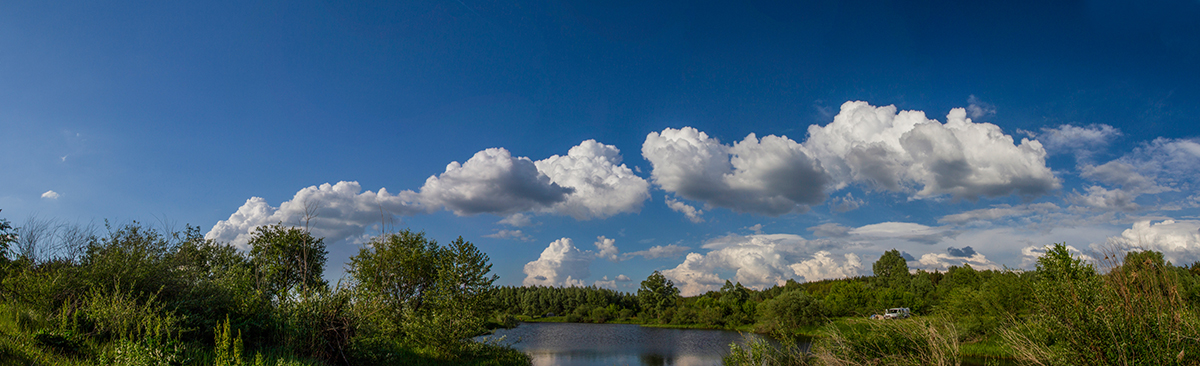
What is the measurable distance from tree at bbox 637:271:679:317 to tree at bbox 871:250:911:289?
146ft

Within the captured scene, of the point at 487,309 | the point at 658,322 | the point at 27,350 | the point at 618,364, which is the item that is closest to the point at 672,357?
the point at 618,364

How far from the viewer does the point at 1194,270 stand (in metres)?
53.2

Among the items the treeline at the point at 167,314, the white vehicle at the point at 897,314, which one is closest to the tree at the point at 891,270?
the white vehicle at the point at 897,314

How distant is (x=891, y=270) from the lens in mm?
107250

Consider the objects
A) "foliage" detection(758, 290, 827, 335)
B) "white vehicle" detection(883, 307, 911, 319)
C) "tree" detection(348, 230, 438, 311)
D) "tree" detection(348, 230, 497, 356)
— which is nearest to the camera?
"white vehicle" detection(883, 307, 911, 319)

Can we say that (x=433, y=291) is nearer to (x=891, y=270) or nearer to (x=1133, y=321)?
(x=1133, y=321)

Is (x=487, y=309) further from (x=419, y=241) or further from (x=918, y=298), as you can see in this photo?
(x=918, y=298)

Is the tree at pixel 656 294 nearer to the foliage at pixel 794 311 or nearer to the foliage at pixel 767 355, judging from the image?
the foliage at pixel 794 311

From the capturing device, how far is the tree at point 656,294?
99500 mm

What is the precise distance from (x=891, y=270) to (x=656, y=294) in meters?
52.0

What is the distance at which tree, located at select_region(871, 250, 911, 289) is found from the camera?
101 meters

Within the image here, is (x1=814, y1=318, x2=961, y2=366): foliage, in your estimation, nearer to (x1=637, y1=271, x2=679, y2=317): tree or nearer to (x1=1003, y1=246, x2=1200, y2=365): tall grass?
(x1=1003, y1=246, x2=1200, y2=365): tall grass

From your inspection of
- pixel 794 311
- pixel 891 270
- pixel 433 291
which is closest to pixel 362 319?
pixel 433 291

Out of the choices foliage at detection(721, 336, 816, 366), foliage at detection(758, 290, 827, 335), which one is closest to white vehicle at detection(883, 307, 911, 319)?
foliage at detection(721, 336, 816, 366)
